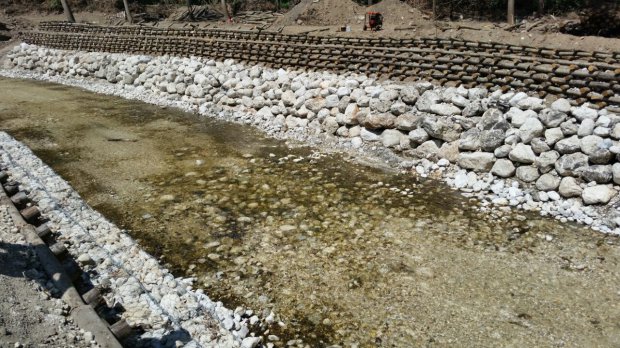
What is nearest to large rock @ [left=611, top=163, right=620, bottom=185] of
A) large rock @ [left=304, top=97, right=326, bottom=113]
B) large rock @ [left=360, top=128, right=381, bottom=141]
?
large rock @ [left=360, top=128, right=381, bottom=141]

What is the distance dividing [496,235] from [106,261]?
702cm

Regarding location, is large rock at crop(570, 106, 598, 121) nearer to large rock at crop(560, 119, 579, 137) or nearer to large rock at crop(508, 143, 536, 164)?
large rock at crop(560, 119, 579, 137)

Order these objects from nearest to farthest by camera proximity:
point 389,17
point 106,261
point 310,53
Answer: point 106,261
point 310,53
point 389,17

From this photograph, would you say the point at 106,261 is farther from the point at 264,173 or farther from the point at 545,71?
the point at 545,71

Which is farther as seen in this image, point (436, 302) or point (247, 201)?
point (247, 201)

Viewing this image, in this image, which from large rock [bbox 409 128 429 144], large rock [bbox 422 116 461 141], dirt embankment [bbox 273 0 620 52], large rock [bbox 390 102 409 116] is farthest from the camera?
dirt embankment [bbox 273 0 620 52]

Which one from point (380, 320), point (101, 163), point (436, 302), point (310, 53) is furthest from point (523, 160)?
point (101, 163)

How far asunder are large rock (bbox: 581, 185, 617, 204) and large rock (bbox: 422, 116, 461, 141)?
3315 millimetres

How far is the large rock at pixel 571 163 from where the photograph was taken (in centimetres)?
952

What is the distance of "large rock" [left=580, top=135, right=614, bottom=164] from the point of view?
9281 mm

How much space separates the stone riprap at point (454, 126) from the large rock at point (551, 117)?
2 centimetres

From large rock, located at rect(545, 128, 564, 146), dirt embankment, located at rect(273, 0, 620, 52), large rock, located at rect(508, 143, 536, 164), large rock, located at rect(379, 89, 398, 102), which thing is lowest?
large rock, located at rect(508, 143, 536, 164)

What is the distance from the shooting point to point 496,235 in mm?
8586

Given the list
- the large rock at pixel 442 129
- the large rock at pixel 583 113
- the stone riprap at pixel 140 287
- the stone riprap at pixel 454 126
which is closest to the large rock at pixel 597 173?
the stone riprap at pixel 454 126
